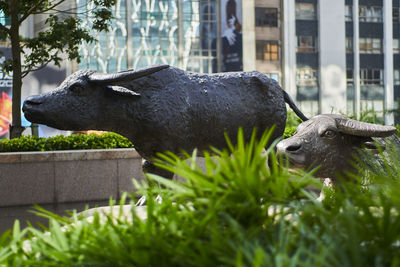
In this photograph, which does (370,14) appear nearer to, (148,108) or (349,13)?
(349,13)

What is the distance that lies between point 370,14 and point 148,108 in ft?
160

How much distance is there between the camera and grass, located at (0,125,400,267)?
4.90 feet

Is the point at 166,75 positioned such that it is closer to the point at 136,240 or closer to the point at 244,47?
the point at 136,240

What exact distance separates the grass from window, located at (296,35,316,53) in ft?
150

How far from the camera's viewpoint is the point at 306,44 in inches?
1828

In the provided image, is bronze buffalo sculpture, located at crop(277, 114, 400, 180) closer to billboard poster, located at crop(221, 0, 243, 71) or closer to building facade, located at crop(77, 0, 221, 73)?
building facade, located at crop(77, 0, 221, 73)

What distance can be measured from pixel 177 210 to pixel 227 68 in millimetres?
42296

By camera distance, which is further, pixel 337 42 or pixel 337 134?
pixel 337 42

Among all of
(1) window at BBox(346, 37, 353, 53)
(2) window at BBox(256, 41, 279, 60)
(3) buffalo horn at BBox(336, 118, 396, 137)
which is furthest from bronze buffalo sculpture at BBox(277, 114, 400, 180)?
(1) window at BBox(346, 37, 353, 53)

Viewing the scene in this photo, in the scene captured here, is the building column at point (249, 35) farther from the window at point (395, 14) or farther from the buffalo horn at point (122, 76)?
the buffalo horn at point (122, 76)

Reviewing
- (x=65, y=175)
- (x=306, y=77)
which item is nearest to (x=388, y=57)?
(x=306, y=77)

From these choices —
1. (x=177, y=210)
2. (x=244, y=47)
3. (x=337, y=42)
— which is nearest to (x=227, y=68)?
(x=244, y=47)

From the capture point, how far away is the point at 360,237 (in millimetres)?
1562

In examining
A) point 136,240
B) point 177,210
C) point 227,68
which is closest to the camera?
point 136,240
